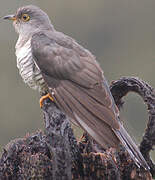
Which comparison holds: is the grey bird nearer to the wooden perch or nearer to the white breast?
the white breast

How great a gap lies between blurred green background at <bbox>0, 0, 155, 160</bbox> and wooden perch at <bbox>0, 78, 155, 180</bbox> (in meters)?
13.3

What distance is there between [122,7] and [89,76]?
99.2ft

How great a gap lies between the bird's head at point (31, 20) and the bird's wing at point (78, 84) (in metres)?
0.57

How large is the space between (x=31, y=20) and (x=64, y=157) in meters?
2.87

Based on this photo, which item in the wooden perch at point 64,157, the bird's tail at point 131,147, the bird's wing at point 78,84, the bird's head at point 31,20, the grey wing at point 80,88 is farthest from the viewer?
the bird's head at point 31,20

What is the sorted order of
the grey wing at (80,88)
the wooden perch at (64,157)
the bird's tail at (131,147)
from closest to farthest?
the wooden perch at (64,157) < the bird's tail at (131,147) < the grey wing at (80,88)

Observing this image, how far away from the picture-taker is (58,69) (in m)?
4.24

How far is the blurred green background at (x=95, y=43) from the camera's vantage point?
19078 mm

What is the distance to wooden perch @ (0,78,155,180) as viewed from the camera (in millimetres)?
2693

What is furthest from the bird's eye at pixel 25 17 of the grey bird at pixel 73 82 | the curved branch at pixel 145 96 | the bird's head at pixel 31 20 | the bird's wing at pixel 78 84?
the curved branch at pixel 145 96

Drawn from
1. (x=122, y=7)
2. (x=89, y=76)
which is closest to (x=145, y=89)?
(x=89, y=76)

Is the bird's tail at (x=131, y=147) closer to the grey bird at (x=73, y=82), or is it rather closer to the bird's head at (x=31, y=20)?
the grey bird at (x=73, y=82)

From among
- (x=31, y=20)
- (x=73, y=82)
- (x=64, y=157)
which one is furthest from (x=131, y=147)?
(x=31, y=20)

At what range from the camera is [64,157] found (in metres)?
2.70
